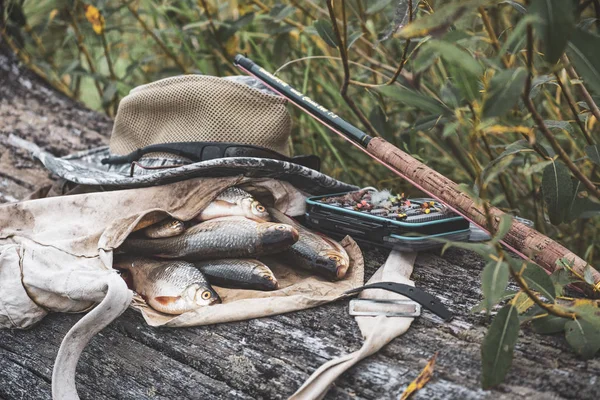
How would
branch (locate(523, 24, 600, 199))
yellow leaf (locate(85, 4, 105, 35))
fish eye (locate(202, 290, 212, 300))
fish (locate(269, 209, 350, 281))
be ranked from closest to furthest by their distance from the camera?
branch (locate(523, 24, 600, 199)), fish eye (locate(202, 290, 212, 300)), fish (locate(269, 209, 350, 281)), yellow leaf (locate(85, 4, 105, 35))

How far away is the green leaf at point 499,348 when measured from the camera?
1262 mm

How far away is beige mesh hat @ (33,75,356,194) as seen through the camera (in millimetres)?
2051

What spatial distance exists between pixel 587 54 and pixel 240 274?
0.98 metres

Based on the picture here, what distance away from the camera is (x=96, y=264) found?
1814 millimetres

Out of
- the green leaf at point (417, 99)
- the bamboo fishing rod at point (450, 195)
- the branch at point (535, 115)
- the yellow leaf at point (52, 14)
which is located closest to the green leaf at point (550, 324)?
the bamboo fishing rod at point (450, 195)

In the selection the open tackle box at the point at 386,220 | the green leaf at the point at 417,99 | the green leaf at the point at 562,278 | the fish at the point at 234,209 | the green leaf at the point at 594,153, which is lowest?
the fish at the point at 234,209

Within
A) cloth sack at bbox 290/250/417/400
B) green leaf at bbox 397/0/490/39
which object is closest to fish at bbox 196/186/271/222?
cloth sack at bbox 290/250/417/400

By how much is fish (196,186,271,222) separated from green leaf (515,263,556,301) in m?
0.80

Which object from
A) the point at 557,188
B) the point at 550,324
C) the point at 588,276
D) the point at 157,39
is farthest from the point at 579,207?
the point at 157,39

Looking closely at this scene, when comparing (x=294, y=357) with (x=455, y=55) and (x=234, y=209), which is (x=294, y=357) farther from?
(x=455, y=55)

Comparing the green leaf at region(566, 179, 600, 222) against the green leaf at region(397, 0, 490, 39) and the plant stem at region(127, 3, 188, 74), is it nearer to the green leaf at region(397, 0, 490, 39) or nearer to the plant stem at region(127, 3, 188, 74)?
the green leaf at region(397, 0, 490, 39)

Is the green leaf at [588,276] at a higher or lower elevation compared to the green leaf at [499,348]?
higher

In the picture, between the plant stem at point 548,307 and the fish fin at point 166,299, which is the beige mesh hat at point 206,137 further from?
the plant stem at point 548,307

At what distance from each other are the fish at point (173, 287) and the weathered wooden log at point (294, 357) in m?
0.06
